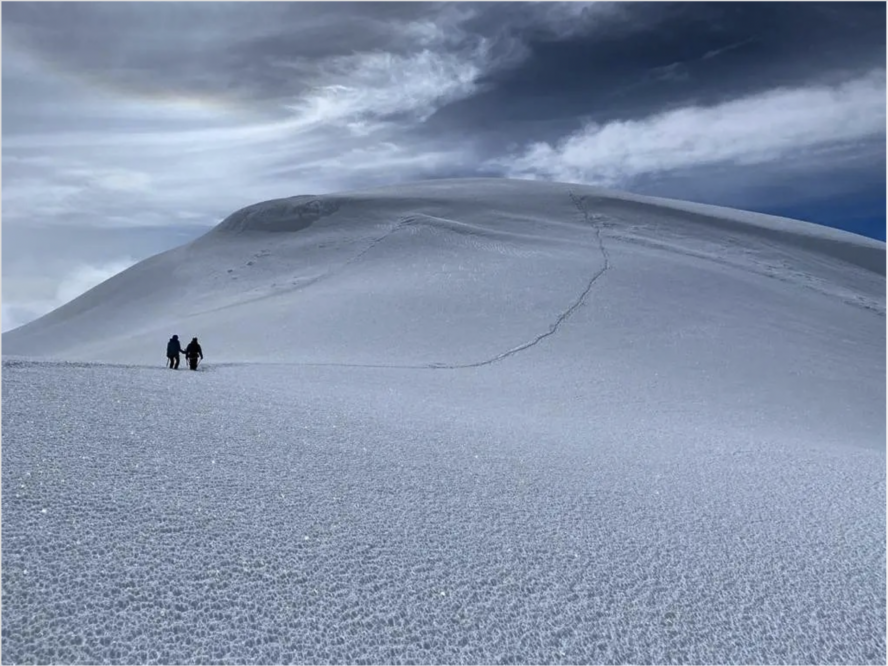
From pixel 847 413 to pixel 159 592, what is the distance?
15.7 m

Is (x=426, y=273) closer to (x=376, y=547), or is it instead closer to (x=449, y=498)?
(x=449, y=498)

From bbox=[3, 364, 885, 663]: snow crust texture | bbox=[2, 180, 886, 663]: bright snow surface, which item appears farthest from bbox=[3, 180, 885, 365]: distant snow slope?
bbox=[3, 364, 885, 663]: snow crust texture

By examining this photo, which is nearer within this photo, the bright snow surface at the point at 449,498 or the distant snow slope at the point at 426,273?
the bright snow surface at the point at 449,498

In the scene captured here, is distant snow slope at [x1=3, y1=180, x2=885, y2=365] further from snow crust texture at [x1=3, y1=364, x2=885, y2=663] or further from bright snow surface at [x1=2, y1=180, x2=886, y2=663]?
snow crust texture at [x1=3, y1=364, x2=885, y2=663]

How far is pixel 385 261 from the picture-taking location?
88.7 feet

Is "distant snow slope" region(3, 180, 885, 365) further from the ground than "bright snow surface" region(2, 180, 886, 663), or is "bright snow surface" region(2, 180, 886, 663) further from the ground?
"distant snow slope" region(3, 180, 885, 365)

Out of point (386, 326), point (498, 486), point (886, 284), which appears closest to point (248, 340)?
point (386, 326)

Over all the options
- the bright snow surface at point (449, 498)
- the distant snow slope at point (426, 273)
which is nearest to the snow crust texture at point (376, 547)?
the bright snow surface at point (449, 498)

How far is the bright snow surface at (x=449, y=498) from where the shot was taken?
14.6 ft

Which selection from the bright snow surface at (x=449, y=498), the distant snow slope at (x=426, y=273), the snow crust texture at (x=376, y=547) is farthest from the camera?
the distant snow slope at (x=426, y=273)

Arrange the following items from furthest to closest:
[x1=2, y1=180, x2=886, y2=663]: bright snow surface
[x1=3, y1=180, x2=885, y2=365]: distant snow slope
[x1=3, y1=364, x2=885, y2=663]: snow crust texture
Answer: [x1=3, y1=180, x2=885, y2=365]: distant snow slope, [x1=2, y1=180, x2=886, y2=663]: bright snow surface, [x1=3, y1=364, x2=885, y2=663]: snow crust texture

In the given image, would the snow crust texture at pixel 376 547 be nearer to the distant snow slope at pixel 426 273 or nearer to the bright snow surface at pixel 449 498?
the bright snow surface at pixel 449 498

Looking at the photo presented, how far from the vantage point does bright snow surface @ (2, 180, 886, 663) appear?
4.45m

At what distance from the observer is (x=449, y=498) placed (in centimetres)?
665
